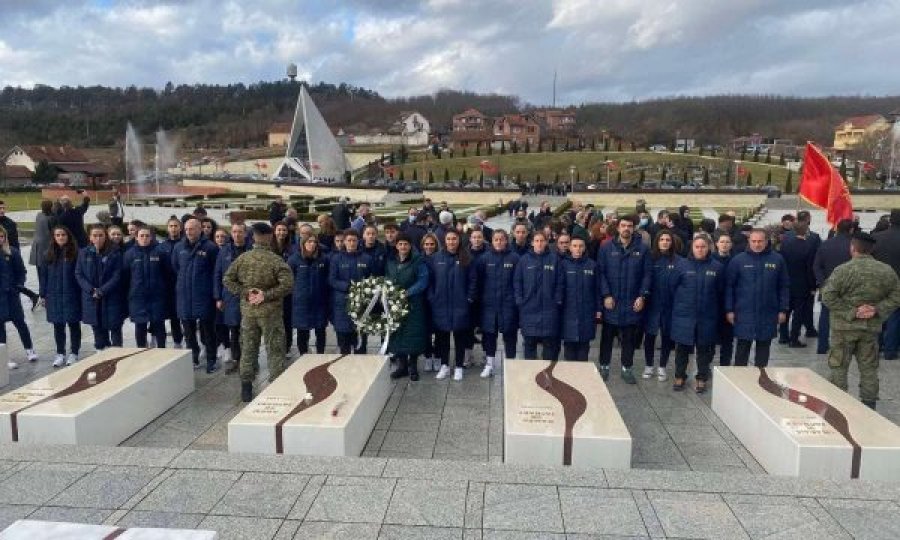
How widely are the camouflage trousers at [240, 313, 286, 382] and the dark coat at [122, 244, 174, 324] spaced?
1.75 m

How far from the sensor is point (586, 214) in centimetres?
1048

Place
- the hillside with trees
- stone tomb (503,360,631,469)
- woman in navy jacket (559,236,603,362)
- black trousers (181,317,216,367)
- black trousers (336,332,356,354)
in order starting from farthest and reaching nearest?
the hillside with trees, black trousers (181,317,216,367), black trousers (336,332,356,354), woman in navy jacket (559,236,603,362), stone tomb (503,360,631,469)

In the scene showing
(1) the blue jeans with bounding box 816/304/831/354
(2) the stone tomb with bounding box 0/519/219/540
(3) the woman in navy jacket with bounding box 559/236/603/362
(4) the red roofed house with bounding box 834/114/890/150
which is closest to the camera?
(2) the stone tomb with bounding box 0/519/219/540

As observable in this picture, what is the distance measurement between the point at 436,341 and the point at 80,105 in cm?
14733

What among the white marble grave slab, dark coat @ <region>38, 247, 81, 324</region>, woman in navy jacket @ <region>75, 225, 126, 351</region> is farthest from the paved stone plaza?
dark coat @ <region>38, 247, 81, 324</region>

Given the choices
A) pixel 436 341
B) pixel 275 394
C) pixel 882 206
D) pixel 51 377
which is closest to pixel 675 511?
pixel 275 394

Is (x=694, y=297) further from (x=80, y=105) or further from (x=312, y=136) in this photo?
(x=80, y=105)

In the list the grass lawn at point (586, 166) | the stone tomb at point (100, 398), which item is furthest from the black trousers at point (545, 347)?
the grass lawn at point (586, 166)

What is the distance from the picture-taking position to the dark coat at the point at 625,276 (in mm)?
6895

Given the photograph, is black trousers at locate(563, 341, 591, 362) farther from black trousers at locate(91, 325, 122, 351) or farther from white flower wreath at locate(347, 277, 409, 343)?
black trousers at locate(91, 325, 122, 351)

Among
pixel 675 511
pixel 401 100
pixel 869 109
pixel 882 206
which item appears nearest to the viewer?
pixel 675 511

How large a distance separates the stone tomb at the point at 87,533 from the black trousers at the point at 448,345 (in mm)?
4723

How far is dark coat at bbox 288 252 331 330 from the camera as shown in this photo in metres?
7.31

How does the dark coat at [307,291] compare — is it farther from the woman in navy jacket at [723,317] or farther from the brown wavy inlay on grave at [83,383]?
the woman in navy jacket at [723,317]
